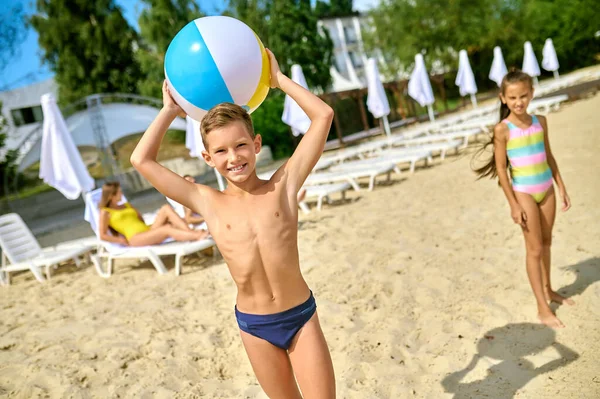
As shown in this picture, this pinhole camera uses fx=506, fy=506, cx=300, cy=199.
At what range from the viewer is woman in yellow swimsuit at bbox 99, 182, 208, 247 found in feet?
23.4

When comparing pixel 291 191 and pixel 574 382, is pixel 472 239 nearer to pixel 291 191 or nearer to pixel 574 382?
pixel 574 382

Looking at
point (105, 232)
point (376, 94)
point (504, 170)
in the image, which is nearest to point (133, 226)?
point (105, 232)

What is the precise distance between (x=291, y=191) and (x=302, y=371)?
74cm

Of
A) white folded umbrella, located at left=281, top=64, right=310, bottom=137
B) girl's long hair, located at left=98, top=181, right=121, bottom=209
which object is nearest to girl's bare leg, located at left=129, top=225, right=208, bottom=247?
girl's long hair, located at left=98, top=181, right=121, bottom=209

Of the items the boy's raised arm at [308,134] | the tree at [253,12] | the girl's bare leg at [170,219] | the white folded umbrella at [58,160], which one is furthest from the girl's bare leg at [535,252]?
the tree at [253,12]

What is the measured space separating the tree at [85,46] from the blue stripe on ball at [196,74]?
3229 cm

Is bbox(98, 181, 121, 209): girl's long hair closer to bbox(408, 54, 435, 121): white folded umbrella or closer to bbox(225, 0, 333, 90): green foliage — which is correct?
bbox(408, 54, 435, 121): white folded umbrella

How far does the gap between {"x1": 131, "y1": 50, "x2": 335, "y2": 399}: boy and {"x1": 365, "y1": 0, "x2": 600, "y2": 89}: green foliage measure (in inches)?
1432

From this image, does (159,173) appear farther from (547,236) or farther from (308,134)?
(547,236)

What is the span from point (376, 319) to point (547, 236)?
1488 millimetres

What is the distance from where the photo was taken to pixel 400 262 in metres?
5.43

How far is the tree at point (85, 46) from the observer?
103ft

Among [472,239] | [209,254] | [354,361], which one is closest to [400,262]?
[472,239]

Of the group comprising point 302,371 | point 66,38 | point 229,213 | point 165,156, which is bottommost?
point 165,156
